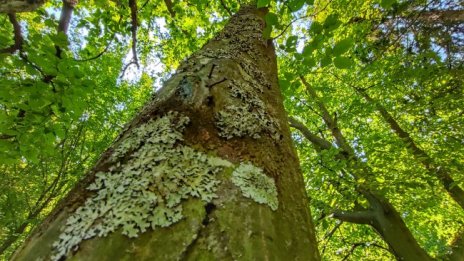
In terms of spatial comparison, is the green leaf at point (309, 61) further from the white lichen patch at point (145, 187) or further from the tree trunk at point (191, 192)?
the white lichen patch at point (145, 187)

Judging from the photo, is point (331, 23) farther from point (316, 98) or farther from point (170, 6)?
point (316, 98)

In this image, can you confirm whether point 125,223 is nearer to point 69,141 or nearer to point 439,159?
point 439,159

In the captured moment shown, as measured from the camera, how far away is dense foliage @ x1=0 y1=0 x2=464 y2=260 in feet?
10.7

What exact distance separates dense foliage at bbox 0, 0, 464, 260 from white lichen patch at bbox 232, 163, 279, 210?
1436 millimetres

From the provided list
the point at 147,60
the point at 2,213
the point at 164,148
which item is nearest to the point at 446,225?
the point at 147,60

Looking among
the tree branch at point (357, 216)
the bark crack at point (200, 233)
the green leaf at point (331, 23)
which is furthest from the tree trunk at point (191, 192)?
the tree branch at point (357, 216)

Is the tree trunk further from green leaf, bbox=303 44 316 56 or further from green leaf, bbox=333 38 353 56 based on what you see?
green leaf, bbox=303 44 316 56

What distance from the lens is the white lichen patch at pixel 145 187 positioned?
766mm

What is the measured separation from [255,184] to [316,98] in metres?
7.92

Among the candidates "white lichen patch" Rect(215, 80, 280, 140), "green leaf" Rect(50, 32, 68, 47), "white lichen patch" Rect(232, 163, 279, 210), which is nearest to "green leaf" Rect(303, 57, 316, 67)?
"white lichen patch" Rect(215, 80, 280, 140)

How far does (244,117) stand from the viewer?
4.36 ft

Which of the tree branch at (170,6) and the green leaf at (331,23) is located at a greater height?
the tree branch at (170,6)

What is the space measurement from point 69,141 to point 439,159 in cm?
983

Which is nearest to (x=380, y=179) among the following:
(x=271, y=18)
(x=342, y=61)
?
(x=342, y=61)
